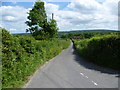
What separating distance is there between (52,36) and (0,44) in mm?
25141

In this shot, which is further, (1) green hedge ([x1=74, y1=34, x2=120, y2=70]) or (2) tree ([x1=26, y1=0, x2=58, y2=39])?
(2) tree ([x1=26, y1=0, x2=58, y2=39])

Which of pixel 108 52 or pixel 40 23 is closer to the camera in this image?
pixel 108 52

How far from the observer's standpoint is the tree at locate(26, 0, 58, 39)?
31.7 meters

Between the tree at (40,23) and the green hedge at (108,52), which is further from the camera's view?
the tree at (40,23)

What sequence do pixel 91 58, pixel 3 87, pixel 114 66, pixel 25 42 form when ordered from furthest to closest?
pixel 91 58 → pixel 114 66 → pixel 25 42 → pixel 3 87

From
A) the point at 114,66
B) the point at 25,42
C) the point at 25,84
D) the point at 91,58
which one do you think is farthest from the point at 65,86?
the point at 91,58

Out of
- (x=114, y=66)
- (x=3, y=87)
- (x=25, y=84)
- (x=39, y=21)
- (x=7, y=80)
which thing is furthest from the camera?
(x=39, y=21)

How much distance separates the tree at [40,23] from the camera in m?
31.7

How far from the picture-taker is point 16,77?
33.8 ft

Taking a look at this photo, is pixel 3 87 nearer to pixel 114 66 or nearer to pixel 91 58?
pixel 114 66

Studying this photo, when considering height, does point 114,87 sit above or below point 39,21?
below

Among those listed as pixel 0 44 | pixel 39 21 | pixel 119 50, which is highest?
pixel 39 21

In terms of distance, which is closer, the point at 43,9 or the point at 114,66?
the point at 114,66

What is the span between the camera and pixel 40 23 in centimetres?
3212
